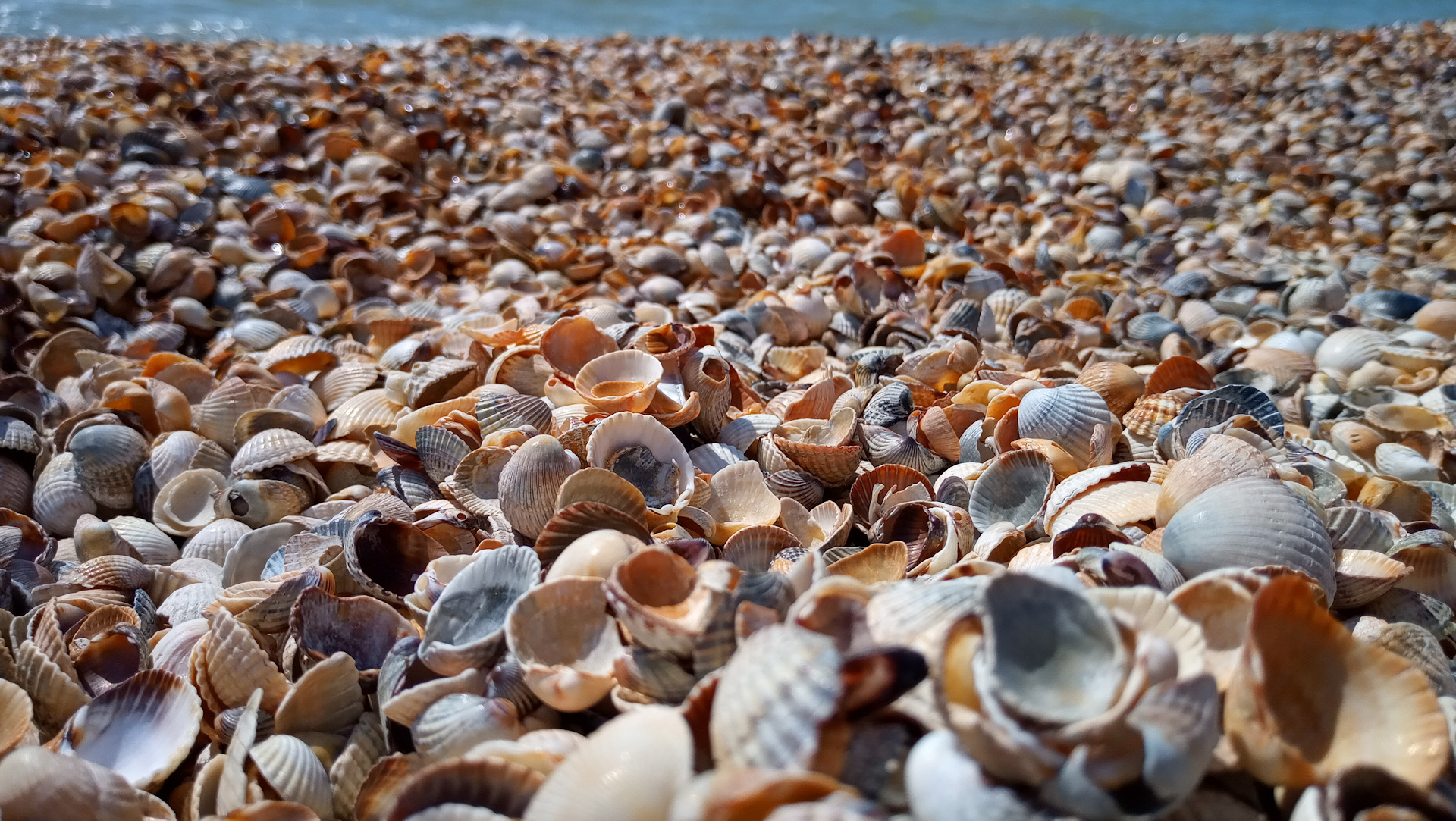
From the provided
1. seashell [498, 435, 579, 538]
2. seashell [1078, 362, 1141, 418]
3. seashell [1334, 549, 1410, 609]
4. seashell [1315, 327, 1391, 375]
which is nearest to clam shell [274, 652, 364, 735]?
seashell [498, 435, 579, 538]

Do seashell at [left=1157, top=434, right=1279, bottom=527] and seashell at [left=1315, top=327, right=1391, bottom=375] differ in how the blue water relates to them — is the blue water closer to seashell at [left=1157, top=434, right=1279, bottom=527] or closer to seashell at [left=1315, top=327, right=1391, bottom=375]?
seashell at [left=1315, top=327, right=1391, bottom=375]

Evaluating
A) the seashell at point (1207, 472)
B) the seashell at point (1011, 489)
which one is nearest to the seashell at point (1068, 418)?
the seashell at point (1011, 489)

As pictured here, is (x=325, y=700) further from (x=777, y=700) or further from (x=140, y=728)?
(x=777, y=700)

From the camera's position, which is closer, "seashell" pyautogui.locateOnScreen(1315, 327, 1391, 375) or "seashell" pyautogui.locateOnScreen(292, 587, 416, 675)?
"seashell" pyautogui.locateOnScreen(292, 587, 416, 675)

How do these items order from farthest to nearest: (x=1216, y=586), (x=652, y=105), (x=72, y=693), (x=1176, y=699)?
(x=652, y=105), (x=72, y=693), (x=1216, y=586), (x=1176, y=699)

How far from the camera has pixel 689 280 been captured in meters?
4.12

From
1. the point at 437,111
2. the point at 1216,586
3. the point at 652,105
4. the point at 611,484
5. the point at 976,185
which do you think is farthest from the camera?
the point at 652,105

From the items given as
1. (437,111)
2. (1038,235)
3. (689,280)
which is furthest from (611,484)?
(437,111)

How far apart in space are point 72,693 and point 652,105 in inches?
227

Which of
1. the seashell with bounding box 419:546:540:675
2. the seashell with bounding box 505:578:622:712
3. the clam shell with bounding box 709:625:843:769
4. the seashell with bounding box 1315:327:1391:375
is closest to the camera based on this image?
the clam shell with bounding box 709:625:843:769

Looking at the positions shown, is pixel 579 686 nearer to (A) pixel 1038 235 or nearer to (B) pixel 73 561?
(B) pixel 73 561

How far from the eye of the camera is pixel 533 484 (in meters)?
1.81

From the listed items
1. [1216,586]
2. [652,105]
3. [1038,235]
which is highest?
[652,105]

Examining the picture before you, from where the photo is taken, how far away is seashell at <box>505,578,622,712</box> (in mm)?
1369
